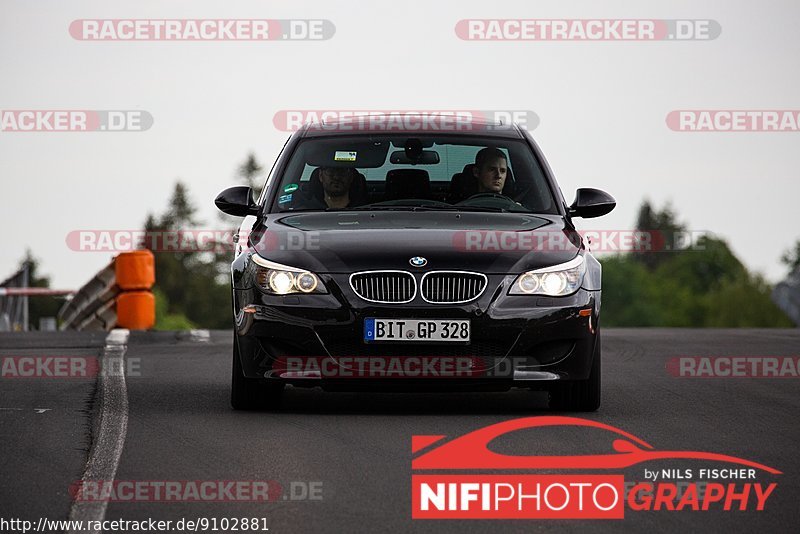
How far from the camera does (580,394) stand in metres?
9.20

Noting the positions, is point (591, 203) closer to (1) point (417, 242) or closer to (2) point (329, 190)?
(1) point (417, 242)

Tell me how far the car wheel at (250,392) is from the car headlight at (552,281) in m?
1.53

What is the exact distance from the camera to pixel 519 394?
10.4 meters

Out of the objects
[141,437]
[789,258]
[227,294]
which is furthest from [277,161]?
[789,258]

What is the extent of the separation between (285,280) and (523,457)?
234 centimetres

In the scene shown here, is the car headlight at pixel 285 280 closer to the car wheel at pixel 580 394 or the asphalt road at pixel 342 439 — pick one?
the asphalt road at pixel 342 439

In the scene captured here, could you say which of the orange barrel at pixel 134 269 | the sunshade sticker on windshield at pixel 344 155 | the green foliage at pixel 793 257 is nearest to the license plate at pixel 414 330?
the sunshade sticker on windshield at pixel 344 155

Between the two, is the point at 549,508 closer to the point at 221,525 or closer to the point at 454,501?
the point at 454,501

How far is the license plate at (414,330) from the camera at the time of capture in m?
8.87

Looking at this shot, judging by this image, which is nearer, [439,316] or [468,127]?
[439,316]

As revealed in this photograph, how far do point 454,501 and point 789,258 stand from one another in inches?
6565

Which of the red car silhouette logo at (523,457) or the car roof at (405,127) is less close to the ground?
the car roof at (405,127)

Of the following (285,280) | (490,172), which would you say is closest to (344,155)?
(490,172)
